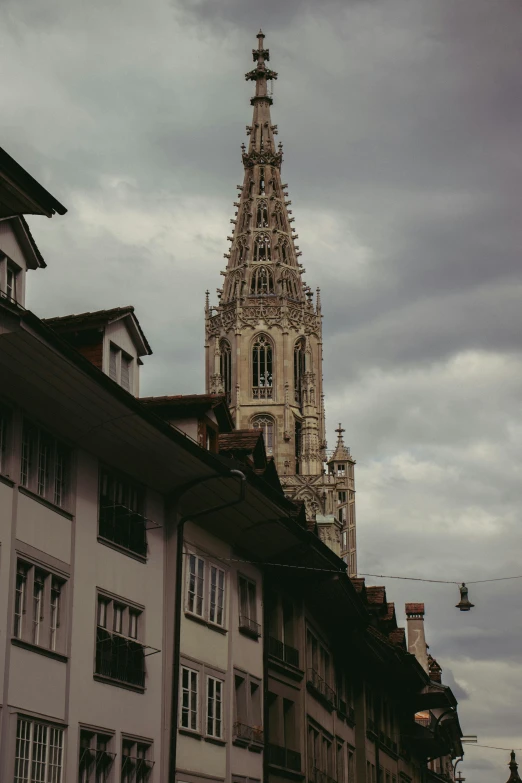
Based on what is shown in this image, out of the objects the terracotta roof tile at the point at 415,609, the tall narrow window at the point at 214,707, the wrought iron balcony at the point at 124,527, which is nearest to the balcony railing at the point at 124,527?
the wrought iron balcony at the point at 124,527

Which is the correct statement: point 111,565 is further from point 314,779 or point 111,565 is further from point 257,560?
point 314,779

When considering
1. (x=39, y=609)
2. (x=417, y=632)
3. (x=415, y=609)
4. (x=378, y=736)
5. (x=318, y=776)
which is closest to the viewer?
(x=39, y=609)

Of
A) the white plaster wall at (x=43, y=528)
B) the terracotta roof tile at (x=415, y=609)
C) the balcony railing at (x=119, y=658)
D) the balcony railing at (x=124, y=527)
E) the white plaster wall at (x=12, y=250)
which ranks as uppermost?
the terracotta roof tile at (x=415, y=609)

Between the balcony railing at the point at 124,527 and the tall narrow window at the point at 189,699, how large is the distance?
123 inches

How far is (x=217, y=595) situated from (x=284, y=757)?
679 centimetres

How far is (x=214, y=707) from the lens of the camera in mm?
34156

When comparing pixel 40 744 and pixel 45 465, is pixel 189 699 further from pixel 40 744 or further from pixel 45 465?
pixel 45 465

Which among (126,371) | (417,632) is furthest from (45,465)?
(417,632)

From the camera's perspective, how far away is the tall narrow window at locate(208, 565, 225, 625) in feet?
114

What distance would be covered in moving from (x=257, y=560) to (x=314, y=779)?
838 centimetres

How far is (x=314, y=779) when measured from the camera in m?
43.2

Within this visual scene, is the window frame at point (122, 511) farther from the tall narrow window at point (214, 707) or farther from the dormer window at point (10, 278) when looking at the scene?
the tall narrow window at point (214, 707)

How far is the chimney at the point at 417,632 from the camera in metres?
87.6

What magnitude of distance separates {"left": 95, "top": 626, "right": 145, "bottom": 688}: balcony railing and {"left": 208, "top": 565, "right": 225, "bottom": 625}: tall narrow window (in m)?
4.38
